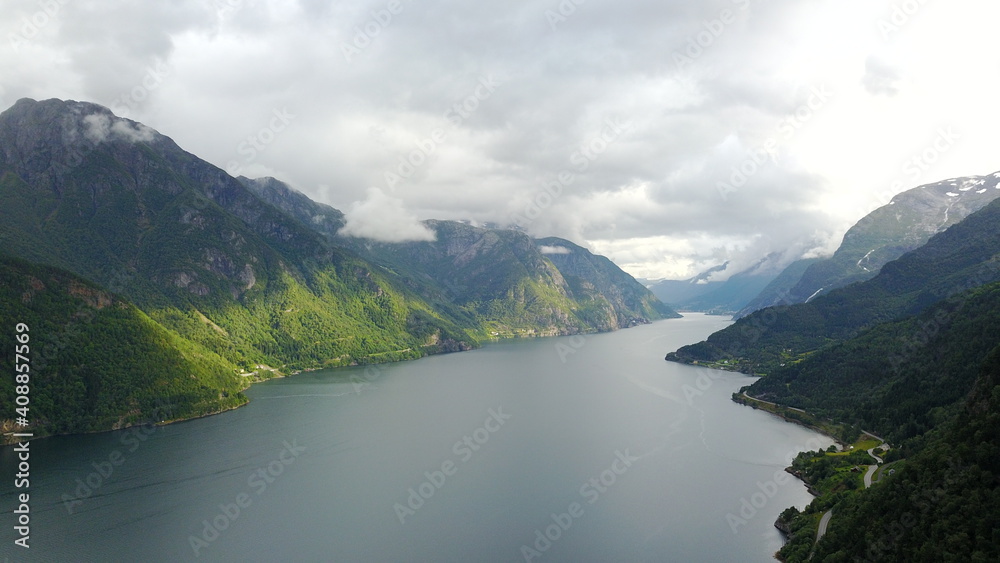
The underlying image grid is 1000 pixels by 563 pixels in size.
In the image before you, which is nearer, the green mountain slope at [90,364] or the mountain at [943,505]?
the mountain at [943,505]

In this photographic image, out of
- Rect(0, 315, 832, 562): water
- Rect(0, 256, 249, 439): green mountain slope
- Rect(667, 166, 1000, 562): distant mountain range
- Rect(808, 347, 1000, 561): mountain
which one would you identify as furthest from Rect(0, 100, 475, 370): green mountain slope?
Rect(808, 347, 1000, 561): mountain

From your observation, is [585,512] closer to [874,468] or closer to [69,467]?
[874,468]

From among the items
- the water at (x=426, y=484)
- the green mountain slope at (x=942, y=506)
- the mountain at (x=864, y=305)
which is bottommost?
the water at (x=426, y=484)

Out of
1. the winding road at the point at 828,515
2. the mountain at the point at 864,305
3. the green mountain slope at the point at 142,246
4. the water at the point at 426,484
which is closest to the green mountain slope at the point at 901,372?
the winding road at the point at 828,515

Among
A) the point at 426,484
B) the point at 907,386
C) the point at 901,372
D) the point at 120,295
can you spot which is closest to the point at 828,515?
the point at 907,386

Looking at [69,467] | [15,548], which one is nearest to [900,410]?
[15,548]

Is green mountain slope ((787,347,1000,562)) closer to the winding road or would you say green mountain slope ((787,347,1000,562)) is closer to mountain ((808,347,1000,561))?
mountain ((808,347,1000,561))

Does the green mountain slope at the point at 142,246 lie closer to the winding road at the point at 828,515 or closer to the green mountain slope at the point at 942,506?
the winding road at the point at 828,515

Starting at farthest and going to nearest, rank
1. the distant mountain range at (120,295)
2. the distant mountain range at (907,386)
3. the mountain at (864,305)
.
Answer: the mountain at (864,305) < the distant mountain range at (120,295) < the distant mountain range at (907,386)
